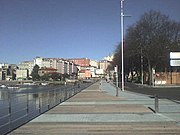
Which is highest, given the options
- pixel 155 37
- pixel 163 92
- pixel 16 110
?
pixel 155 37

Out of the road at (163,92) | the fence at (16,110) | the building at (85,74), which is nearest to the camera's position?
the fence at (16,110)

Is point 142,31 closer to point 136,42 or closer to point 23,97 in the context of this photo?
point 136,42

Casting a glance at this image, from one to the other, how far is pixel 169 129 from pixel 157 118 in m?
3.34

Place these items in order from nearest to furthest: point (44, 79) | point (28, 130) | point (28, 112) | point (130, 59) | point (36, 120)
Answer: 1. point (28, 130)
2. point (36, 120)
3. point (28, 112)
4. point (130, 59)
5. point (44, 79)

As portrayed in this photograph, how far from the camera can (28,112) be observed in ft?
56.9

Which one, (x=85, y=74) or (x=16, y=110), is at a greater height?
(x=85, y=74)

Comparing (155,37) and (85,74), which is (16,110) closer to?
(155,37)

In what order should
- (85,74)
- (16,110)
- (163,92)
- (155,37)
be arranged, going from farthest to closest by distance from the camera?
(85,74), (155,37), (163,92), (16,110)

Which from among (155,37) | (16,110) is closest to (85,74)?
(155,37)

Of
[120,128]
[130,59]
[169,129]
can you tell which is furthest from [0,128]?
[130,59]

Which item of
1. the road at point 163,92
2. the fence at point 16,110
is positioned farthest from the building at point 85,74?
the fence at point 16,110

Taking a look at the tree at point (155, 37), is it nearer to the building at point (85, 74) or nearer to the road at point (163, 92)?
the road at point (163, 92)

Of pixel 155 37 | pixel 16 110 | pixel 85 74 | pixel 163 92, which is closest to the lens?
pixel 16 110

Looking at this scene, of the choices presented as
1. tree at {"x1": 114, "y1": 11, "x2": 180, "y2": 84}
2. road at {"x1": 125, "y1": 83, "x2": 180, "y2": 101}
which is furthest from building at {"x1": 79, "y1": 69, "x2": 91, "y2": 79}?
road at {"x1": 125, "y1": 83, "x2": 180, "y2": 101}
